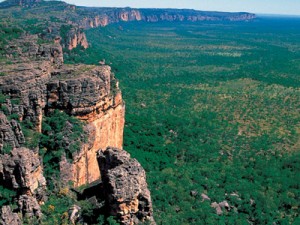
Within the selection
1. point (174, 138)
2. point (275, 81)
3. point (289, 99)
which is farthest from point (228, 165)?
point (275, 81)

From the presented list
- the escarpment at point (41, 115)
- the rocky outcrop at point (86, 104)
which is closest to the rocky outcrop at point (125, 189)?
the escarpment at point (41, 115)

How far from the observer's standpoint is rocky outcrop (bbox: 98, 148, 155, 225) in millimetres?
24391

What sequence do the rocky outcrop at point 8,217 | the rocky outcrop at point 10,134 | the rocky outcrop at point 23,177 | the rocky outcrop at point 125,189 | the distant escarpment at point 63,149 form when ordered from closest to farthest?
the rocky outcrop at point 8,217 → the rocky outcrop at point 125,189 → the rocky outcrop at point 23,177 → the distant escarpment at point 63,149 → the rocky outcrop at point 10,134

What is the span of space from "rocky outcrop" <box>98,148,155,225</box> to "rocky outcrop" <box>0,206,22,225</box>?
535cm

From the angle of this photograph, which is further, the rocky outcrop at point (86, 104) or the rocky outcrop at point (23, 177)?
the rocky outcrop at point (86, 104)

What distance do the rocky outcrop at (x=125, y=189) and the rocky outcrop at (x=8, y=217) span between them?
5.35m

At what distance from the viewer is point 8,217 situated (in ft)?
73.2

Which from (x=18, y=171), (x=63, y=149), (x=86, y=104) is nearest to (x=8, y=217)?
(x=18, y=171)

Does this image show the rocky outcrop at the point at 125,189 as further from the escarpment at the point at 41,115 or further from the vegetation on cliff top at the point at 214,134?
the vegetation on cliff top at the point at 214,134

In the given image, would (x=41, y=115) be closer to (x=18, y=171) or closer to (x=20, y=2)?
(x=18, y=171)

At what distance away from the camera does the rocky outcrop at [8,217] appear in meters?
22.0

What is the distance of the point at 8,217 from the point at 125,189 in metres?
6.62

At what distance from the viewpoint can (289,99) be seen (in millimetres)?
83000

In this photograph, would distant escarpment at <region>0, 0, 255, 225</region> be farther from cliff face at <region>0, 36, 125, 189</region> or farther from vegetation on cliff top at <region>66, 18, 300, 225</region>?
vegetation on cliff top at <region>66, 18, 300, 225</region>
